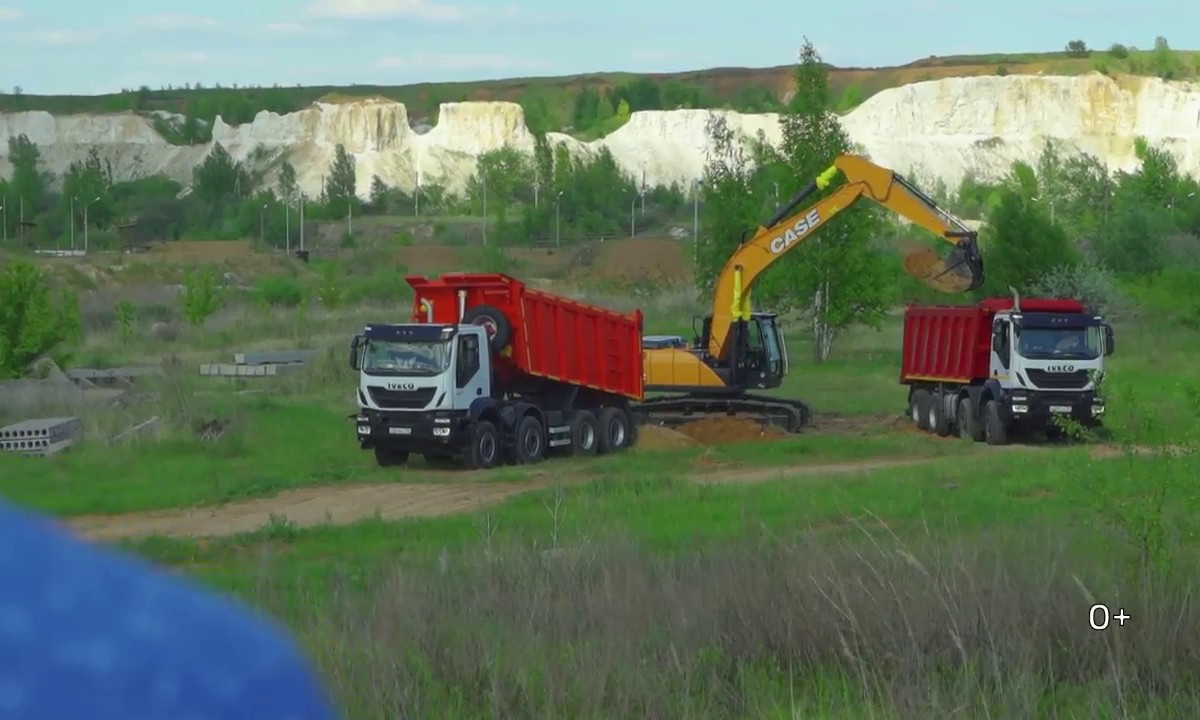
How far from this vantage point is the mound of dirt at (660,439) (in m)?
31.8

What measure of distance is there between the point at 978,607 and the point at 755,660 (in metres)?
1.08

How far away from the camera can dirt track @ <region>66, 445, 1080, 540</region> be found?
20.3 meters

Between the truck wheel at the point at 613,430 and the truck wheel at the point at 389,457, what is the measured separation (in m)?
3.94

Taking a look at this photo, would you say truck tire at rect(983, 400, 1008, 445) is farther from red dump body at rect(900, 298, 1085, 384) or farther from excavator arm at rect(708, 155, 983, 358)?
excavator arm at rect(708, 155, 983, 358)

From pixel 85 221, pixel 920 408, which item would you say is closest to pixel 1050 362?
pixel 920 408

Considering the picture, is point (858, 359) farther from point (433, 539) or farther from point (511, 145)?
point (511, 145)

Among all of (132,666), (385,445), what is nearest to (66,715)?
(132,666)

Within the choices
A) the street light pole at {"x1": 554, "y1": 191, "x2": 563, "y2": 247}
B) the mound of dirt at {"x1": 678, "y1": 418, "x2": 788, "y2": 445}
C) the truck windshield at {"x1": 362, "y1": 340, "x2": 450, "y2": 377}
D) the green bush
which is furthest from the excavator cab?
the street light pole at {"x1": 554, "y1": 191, "x2": 563, "y2": 247}

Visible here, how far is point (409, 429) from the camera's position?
27.5 m

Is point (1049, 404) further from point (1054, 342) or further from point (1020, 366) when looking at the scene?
point (1054, 342)

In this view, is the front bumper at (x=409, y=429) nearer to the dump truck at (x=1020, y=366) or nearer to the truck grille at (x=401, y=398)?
the truck grille at (x=401, y=398)

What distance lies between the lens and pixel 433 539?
17.3m

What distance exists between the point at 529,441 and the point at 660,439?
404 centimetres

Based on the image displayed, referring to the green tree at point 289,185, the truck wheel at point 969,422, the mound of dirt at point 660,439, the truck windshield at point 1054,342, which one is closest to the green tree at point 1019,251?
the truck wheel at point 969,422
